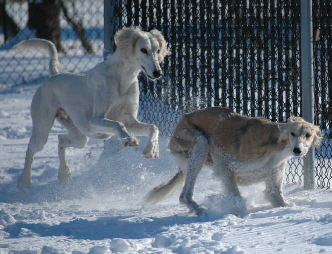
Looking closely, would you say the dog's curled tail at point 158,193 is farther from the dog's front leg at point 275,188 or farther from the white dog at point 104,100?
the dog's front leg at point 275,188

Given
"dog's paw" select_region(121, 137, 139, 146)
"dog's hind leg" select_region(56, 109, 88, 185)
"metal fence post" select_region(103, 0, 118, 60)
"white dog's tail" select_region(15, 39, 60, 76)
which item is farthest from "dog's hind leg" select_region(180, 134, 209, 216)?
"metal fence post" select_region(103, 0, 118, 60)

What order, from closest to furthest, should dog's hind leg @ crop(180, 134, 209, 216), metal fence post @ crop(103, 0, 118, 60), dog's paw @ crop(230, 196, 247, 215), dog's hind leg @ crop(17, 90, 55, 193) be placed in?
dog's paw @ crop(230, 196, 247, 215)
dog's hind leg @ crop(180, 134, 209, 216)
dog's hind leg @ crop(17, 90, 55, 193)
metal fence post @ crop(103, 0, 118, 60)

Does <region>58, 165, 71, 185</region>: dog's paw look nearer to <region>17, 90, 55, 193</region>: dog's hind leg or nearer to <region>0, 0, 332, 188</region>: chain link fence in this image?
<region>17, 90, 55, 193</region>: dog's hind leg

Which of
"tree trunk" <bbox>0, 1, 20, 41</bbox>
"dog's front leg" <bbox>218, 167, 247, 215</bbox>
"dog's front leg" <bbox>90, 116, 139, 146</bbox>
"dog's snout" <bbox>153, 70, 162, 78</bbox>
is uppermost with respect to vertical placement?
"tree trunk" <bbox>0, 1, 20, 41</bbox>

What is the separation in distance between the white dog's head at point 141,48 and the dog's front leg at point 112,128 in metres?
0.50

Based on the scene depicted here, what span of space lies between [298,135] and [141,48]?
147 cm

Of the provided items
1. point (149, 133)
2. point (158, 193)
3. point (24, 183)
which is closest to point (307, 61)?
point (149, 133)

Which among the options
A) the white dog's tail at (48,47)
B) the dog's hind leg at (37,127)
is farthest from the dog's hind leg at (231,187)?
the white dog's tail at (48,47)

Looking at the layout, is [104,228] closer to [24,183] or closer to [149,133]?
[149,133]

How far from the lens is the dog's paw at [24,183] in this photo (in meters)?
5.47

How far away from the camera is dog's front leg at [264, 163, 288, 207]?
14.5 feet

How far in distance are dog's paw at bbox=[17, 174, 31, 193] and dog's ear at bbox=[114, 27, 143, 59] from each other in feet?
5.56

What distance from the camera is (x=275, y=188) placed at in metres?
4.46

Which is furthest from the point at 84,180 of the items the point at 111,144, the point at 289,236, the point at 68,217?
the point at 289,236
